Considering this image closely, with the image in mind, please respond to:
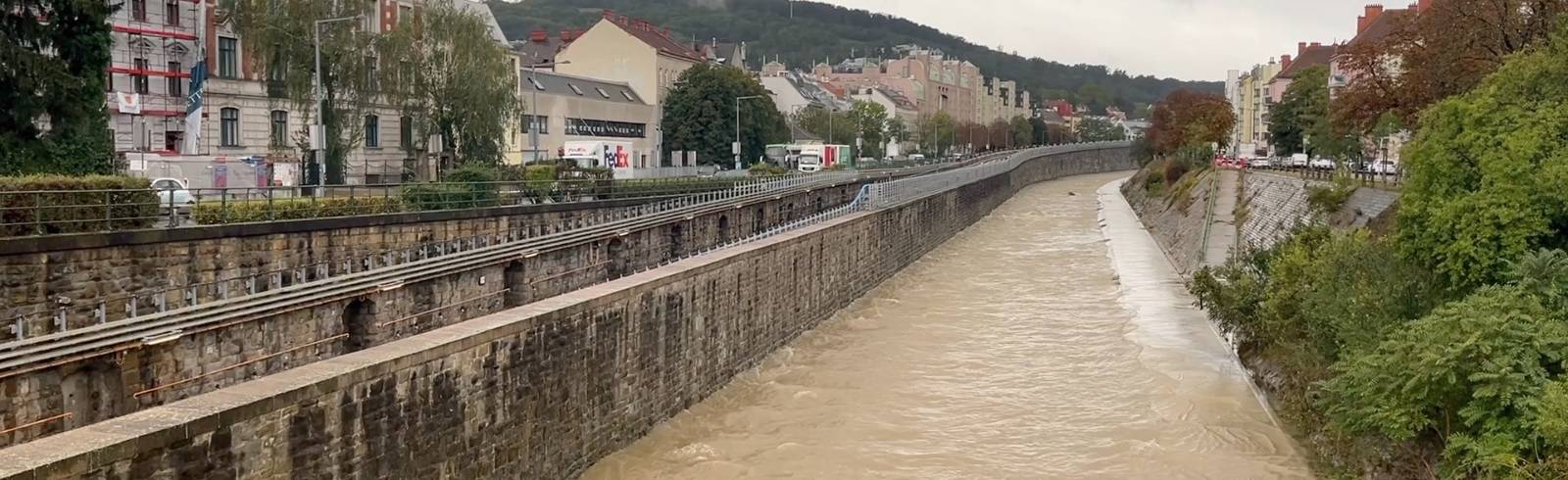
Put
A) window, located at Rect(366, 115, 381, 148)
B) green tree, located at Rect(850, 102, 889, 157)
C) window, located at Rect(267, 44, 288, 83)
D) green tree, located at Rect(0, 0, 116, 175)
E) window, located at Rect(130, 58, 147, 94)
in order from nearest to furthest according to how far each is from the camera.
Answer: green tree, located at Rect(0, 0, 116, 175) < window, located at Rect(130, 58, 147, 94) < window, located at Rect(267, 44, 288, 83) < window, located at Rect(366, 115, 381, 148) < green tree, located at Rect(850, 102, 889, 157)

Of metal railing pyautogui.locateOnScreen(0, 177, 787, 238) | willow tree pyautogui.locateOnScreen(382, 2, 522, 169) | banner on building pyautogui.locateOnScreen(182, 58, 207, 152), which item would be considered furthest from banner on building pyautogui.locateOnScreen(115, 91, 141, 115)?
willow tree pyautogui.locateOnScreen(382, 2, 522, 169)

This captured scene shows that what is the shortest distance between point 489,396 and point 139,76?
104 feet

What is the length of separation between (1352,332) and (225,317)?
14448mm

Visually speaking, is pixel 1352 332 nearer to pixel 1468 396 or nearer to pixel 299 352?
pixel 1468 396

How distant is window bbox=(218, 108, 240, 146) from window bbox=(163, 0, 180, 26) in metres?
3.26

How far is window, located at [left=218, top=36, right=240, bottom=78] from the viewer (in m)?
43.6

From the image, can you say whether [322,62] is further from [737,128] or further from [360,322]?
[737,128]

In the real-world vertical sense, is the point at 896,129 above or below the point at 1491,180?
above

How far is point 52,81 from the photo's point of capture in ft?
89.9

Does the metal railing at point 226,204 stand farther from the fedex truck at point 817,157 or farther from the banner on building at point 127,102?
the fedex truck at point 817,157

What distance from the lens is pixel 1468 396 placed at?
49.3ft

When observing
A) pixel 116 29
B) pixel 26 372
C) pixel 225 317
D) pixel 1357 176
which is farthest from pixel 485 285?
pixel 1357 176

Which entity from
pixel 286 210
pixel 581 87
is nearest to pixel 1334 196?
pixel 286 210

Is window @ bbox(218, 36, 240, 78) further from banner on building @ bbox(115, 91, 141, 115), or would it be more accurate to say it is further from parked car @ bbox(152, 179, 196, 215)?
parked car @ bbox(152, 179, 196, 215)
